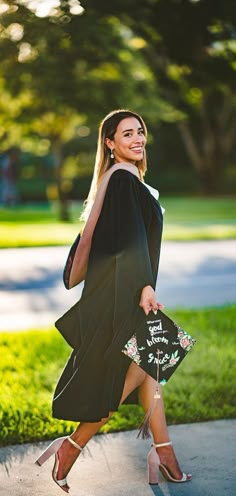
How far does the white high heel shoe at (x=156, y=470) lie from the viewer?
3.90 m

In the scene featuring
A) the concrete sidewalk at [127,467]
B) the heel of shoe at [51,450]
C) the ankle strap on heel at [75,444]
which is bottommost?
the concrete sidewalk at [127,467]

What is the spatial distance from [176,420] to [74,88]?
49.2 feet

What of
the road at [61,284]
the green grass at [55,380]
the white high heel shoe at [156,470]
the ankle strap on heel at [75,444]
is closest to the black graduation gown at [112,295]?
the ankle strap on heel at [75,444]

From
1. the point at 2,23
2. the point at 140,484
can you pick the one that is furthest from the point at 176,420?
the point at 2,23

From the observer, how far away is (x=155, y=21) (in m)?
11.3

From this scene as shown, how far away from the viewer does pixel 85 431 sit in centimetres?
384

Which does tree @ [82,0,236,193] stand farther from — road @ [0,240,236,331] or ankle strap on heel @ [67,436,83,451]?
ankle strap on heel @ [67,436,83,451]

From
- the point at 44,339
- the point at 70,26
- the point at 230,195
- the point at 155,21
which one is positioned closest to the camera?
the point at 44,339

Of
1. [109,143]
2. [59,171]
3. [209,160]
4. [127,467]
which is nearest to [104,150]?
[109,143]

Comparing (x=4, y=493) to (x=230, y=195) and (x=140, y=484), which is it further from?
(x=230, y=195)

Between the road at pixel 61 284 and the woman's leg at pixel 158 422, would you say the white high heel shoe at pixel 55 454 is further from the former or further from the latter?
the road at pixel 61 284

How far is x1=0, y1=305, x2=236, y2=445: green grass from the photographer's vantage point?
197 inches

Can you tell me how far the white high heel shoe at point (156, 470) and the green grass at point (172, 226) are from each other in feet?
42.6

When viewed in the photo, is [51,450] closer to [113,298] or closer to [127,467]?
[127,467]
